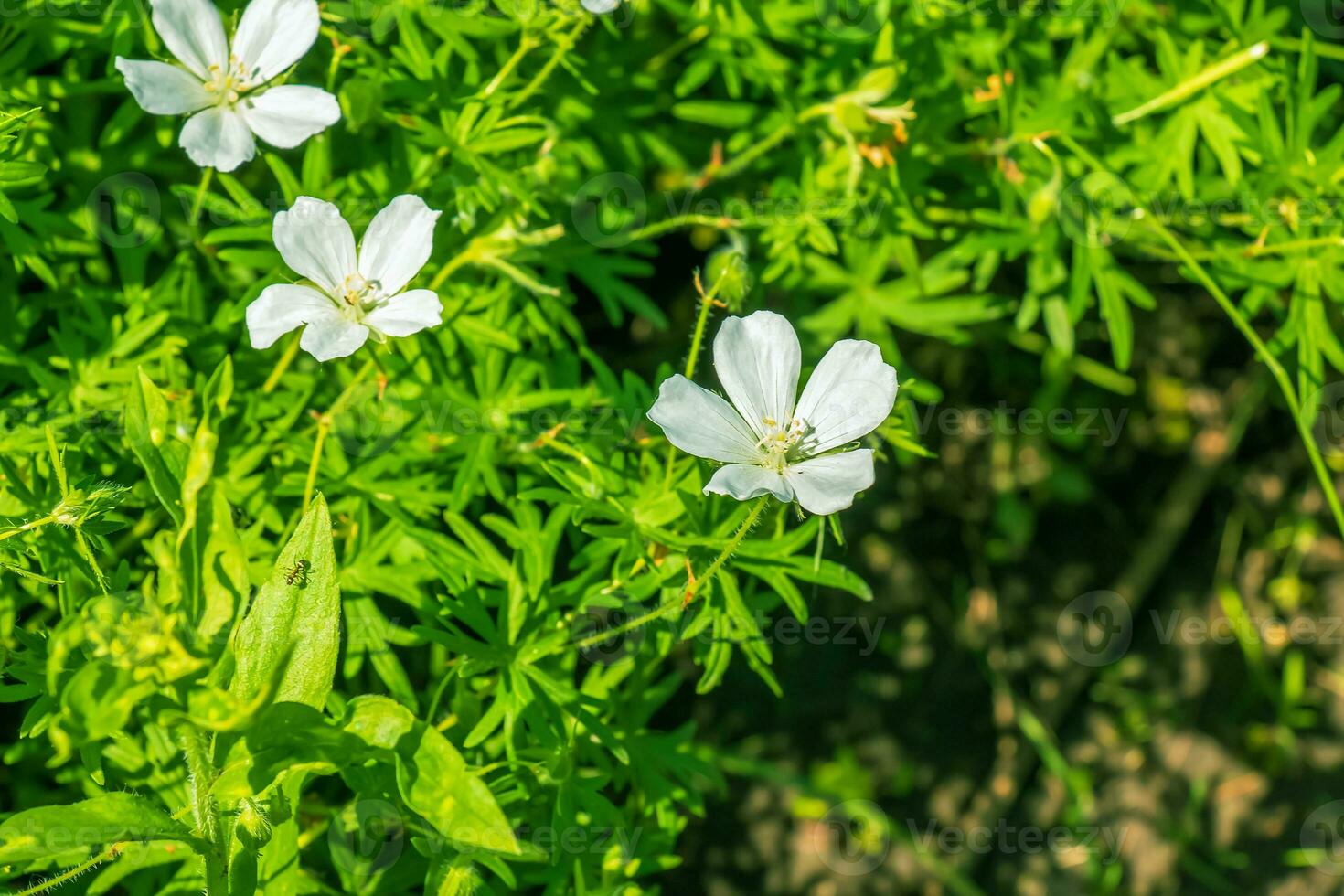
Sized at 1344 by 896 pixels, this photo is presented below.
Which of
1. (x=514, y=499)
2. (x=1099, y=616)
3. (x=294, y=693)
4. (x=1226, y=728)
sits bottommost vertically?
(x=1226, y=728)

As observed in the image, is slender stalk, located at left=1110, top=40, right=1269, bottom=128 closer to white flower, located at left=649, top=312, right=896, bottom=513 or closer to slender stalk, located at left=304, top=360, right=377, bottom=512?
white flower, located at left=649, top=312, right=896, bottom=513

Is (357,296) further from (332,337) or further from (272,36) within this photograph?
(272,36)

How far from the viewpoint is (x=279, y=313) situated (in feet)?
6.02

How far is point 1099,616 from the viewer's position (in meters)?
3.66

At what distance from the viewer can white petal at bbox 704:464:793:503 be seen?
1657mm

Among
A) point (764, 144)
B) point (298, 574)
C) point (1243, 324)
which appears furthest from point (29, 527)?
point (1243, 324)

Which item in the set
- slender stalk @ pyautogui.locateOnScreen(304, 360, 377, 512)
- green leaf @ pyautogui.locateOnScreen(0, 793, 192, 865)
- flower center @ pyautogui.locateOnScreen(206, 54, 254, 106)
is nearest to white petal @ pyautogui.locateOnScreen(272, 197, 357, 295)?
slender stalk @ pyautogui.locateOnScreen(304, 360, 377, 512)

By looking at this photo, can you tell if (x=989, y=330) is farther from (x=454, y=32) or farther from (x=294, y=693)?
(x=294, y=693)

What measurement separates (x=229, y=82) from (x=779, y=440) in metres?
1.23

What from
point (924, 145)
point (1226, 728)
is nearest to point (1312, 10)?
point (924, 145)

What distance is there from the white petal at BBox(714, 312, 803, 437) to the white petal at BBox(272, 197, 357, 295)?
0.67m

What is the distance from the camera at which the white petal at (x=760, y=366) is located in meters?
1.87

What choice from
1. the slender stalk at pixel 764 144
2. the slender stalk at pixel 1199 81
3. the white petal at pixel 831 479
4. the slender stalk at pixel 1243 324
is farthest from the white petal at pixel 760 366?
the slender stalk at pixel 1199 81

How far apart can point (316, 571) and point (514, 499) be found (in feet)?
2.13
